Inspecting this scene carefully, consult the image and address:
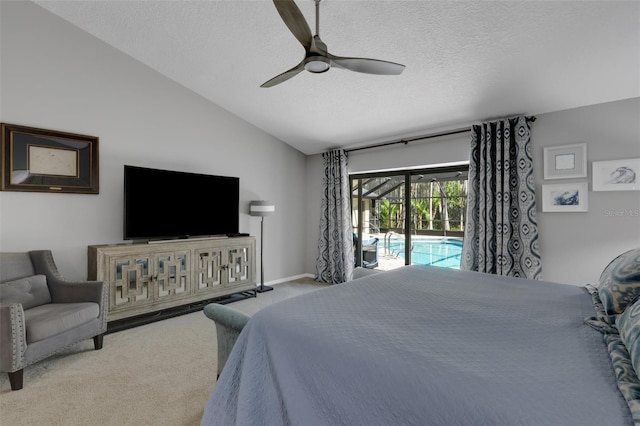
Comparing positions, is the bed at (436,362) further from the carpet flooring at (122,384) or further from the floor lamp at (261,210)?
the floor lamp at (261,210)

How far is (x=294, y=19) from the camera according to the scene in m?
1.74

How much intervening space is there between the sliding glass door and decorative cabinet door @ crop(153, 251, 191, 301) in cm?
291

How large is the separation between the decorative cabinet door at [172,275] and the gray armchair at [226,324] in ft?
5.94

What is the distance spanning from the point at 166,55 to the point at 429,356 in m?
4.01

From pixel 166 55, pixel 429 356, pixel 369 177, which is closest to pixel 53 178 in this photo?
pixel 166 55

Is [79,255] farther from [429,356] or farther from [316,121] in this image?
[429,356]

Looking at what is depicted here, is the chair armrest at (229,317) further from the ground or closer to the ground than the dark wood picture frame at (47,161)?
closer to the ground

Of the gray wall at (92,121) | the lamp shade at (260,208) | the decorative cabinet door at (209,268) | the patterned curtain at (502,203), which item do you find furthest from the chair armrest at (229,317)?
the patterned curtain at (502,203)

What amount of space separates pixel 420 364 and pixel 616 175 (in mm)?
3441

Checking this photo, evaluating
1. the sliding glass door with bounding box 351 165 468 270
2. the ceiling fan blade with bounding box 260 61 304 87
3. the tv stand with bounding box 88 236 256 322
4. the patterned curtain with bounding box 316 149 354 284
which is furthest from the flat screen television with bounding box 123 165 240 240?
the sliding glass door with bounding box 351 165 468 270

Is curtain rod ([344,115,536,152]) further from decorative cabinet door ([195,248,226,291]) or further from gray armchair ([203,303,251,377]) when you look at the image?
gray armchair ([203,303,251,377])

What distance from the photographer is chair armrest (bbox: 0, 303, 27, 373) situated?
79.6 inches

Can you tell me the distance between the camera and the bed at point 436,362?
31.4 inches

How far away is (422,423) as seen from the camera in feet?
2.75
